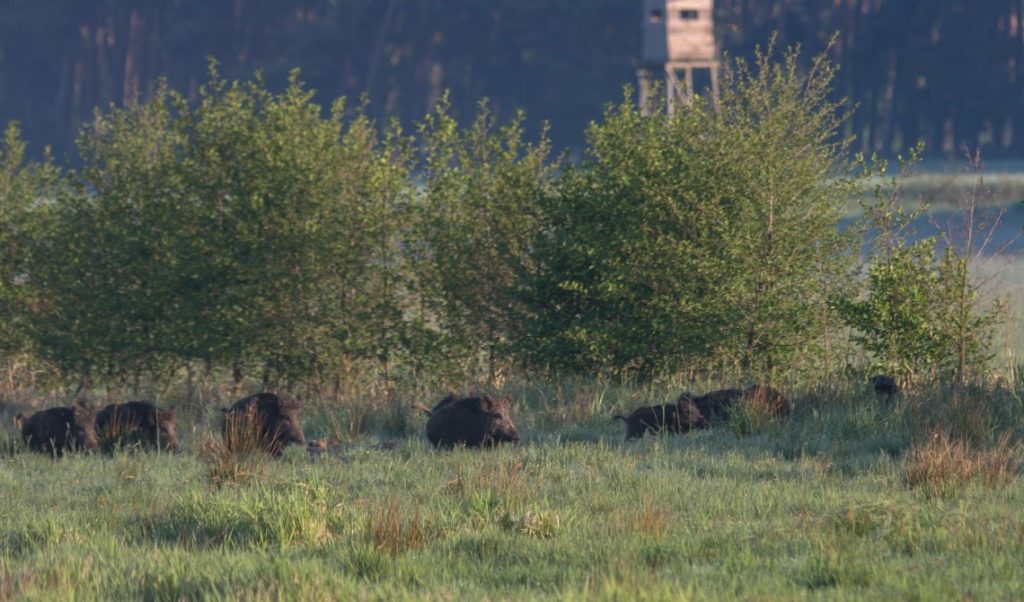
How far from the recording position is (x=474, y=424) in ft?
40.4

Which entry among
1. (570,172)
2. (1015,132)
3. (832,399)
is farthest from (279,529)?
(1015,132)

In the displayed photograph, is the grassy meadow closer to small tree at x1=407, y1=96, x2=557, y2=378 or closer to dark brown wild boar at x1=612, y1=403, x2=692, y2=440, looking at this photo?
dark brown wild boar at x1=612, y1=403, x2=692, y2=440

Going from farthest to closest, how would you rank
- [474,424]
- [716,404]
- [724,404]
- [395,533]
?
[716,404]
[724,404]
[474,424]
[395,533]

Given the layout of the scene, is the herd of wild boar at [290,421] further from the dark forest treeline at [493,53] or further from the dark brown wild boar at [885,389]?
the dark forest treeline at [493,53]

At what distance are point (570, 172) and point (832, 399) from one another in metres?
7.77

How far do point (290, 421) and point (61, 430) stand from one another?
2.36 m

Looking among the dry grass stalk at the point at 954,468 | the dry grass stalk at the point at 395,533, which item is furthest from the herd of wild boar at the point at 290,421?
the dry grass stalk at the point at 395,533

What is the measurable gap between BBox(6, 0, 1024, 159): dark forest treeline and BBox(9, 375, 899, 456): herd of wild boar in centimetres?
5646

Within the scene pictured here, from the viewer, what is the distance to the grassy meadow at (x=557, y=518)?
7.00 meters

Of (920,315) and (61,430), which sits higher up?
(920,315)

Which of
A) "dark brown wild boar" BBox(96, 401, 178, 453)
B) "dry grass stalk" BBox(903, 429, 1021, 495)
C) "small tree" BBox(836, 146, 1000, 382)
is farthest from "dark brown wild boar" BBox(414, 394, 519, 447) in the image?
"small tree" BBox(836, 146, 1000, 382)

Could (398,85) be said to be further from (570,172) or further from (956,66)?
(570,172)

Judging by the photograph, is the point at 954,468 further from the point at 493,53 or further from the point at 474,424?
the point at 493,53

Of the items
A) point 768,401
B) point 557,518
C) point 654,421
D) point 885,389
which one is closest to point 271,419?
point 654,421
